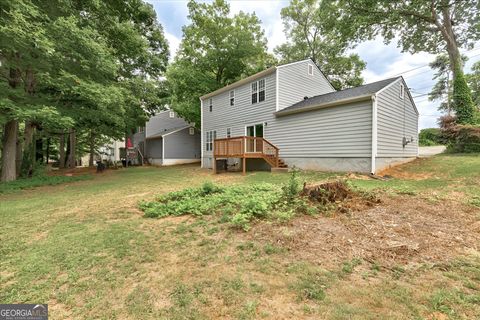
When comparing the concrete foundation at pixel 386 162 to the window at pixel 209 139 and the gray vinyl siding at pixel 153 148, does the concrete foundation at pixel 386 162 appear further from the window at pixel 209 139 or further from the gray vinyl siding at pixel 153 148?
the gray vinyl siding at pixel 153 148

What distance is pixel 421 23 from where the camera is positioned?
16219mm

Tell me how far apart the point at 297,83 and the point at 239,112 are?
4.06m

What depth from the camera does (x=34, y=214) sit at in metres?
5.41

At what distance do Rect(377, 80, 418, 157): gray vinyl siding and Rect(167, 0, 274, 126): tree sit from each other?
12.5m

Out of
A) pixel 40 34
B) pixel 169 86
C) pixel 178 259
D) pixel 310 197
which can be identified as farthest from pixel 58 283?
pixel 169 86

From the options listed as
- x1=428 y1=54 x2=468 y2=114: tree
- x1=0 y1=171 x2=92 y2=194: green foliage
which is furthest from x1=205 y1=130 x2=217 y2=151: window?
x1=428 y1=54 x2=468 y2=114: tree

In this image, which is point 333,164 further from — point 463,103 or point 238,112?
point 463,103

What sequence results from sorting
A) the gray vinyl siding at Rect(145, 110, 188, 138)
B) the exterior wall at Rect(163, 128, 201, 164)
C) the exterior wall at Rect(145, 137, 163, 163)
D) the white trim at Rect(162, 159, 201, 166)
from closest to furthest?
1. the white trim at Rect(162, 159, 201, 166)
2. the exterior wall at Rect(163, 128, 201, 164)
3. the exterior wall at Rect(145, 137, 163, 163)
4. the gray vinyl siding at Rect(145, 110, 188, 138)

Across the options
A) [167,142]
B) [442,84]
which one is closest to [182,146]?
[167,142]

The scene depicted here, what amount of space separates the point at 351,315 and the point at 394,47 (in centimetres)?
2181

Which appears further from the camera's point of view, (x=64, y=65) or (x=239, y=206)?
(x=64, y=65)

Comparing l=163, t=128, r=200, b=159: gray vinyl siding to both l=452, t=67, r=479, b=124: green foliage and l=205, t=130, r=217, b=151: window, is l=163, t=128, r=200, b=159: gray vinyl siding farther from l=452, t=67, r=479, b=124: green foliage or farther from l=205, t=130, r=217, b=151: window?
l=452, t=67, r=479, b=124: green foliage

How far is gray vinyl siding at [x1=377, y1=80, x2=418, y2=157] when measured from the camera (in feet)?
32.2

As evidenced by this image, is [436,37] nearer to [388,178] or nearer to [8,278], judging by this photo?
[388,178]
